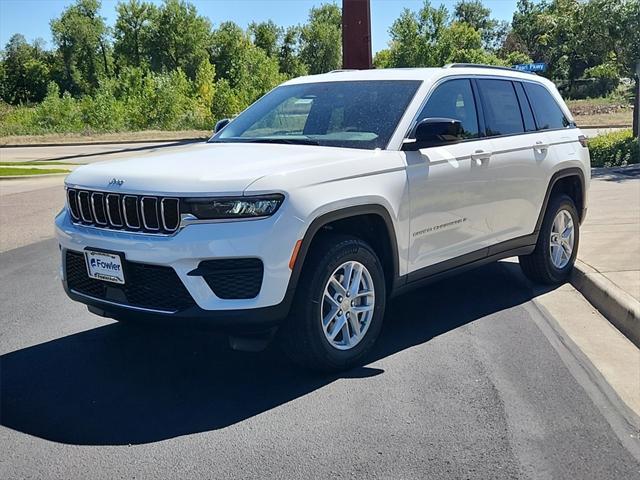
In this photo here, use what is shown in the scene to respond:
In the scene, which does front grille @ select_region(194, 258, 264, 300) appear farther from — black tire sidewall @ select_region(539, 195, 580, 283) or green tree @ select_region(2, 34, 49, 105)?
green tree @ select_region(2, 34, 49, 105)

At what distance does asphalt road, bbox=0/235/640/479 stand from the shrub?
40.1 ft

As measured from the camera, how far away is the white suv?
4129mm

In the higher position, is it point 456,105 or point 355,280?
point 456,105

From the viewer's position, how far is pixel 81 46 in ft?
281

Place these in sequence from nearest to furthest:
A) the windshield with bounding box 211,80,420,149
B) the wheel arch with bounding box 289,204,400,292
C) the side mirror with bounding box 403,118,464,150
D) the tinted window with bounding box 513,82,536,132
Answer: the wheel arch with bounding box 289,204,400,292
the side mirror with bounding box 403,118,464,150
the windshield with bounding box 211,80,420,149
the tinted window with bounding box 513,82,536,132

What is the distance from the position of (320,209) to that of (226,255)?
664 mm

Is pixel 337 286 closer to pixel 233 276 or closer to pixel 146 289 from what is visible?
pixel 233 276

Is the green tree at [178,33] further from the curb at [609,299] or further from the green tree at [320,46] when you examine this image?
the curb at [609,299]

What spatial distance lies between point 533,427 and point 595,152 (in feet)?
49.8

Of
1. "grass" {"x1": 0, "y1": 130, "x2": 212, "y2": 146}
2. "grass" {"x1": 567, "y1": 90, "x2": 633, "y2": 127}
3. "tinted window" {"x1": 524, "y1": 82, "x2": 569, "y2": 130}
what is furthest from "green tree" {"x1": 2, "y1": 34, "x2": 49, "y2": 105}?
"tinted window" {"x1": 524, "y1": 82, "x2": 569, "y2": 130}

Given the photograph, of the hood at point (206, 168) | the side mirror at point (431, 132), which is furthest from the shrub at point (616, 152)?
the hood at point (206, 168)

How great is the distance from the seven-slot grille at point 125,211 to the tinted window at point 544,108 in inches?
155

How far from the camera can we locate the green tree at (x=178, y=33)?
268 ft

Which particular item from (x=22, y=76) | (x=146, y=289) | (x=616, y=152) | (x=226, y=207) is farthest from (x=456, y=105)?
(x=22, y=76)
